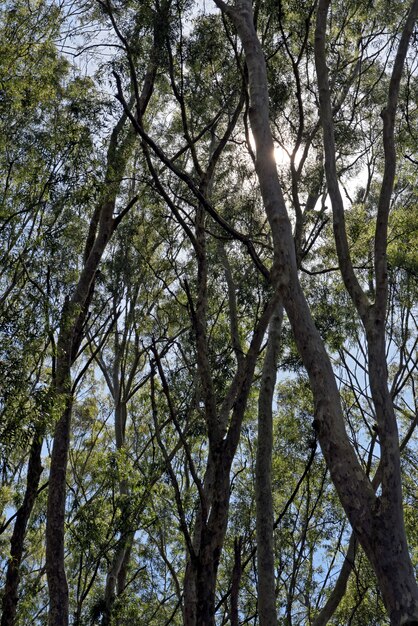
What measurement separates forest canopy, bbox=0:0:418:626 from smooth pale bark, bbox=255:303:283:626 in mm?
21

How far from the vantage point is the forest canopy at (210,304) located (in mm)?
4551

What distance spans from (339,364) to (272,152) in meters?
8.71

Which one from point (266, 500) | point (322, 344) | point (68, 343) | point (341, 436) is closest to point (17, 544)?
point (68, 343)

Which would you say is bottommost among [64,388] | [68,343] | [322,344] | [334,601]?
[334,601]

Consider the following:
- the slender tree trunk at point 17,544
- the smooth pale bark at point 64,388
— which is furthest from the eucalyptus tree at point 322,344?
the slender tree trunk at point 17,544

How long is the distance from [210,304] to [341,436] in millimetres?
9187

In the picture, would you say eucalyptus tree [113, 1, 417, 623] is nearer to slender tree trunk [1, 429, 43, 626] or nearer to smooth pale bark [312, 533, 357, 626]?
smooth pale bark [312, 533, 357, 626]

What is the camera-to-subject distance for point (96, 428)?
17.0 meters

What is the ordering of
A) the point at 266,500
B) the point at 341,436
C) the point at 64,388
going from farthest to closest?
the point at 64,388 < the point at 266,500 < the point at 341,436

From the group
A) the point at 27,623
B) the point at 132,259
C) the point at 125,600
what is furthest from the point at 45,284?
the point at 27,623

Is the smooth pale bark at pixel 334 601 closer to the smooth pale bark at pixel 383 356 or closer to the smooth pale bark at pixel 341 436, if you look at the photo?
the smooth pale bark at pixel 383 356

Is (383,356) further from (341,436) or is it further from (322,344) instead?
(341,436)

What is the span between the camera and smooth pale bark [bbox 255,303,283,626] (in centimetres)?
686

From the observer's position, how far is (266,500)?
745 cm
